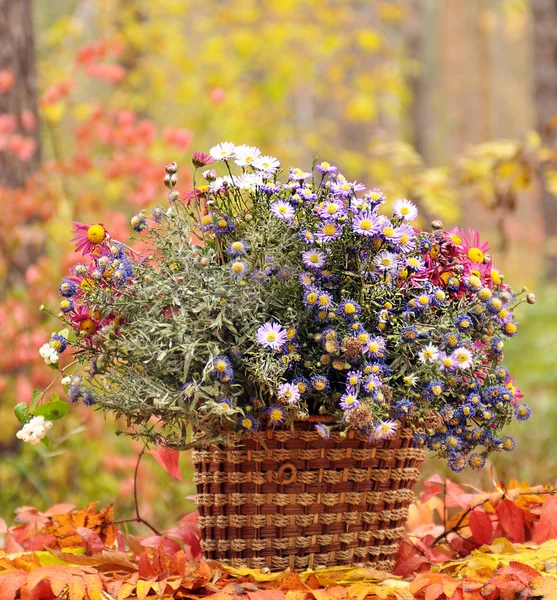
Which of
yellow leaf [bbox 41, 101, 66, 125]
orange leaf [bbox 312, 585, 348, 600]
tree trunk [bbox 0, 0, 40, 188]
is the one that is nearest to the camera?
orange leaf [bbox 312, 585, 348, 600]

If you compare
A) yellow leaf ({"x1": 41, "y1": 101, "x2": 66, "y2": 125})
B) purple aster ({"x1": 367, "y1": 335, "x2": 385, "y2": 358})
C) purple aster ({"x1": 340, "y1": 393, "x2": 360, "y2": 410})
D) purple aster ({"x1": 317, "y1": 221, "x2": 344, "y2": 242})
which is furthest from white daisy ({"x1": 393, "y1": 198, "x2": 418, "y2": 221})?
yellow leaf ({"x1": 41, "y1": 101, "x2": 66, "y2": 125})

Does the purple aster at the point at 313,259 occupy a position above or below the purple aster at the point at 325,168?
below

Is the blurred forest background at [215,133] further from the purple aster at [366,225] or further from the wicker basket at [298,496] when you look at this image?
the purple aster at [366,225]

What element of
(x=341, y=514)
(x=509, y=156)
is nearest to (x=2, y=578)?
(x=341, y=514)

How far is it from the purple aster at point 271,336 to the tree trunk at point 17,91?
9.06ft

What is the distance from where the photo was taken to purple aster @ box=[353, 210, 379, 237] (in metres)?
1.26

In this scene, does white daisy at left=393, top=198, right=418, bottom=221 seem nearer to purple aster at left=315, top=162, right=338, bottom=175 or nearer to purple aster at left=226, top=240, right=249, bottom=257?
purple aster at left=315, top=162, right=338, bottom=175

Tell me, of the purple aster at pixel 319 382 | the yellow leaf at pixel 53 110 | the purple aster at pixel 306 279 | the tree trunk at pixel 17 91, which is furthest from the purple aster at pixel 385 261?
the yellow leaf at pixel 53 110

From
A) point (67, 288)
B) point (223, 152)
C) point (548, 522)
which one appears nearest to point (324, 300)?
point (223, 152)

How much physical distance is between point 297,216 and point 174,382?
0.36 meters

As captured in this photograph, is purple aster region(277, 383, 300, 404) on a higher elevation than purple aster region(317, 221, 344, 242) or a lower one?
lower

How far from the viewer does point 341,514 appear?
1.38 m

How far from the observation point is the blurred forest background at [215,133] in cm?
353

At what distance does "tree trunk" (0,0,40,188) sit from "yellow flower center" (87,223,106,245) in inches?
98.3
